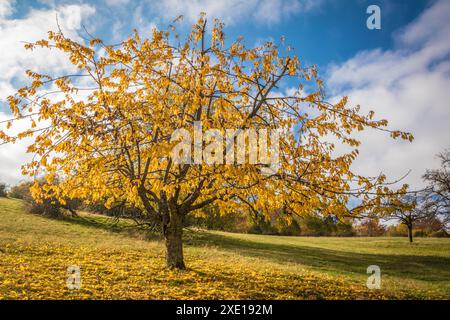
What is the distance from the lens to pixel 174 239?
39.9 feet

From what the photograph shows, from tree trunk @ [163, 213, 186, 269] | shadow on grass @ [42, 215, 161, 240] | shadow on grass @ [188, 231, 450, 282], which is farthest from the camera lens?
shadow on grass @ [42, 215, 161, 240]

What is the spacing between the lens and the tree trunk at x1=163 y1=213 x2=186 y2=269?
12.1 metres

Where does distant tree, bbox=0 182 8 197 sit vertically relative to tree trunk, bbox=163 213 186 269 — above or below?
above

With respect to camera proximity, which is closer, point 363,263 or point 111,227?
point 363,263

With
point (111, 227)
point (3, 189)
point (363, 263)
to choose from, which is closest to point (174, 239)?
point (363, 263)

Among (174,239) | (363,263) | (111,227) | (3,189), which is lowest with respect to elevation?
(363,263)

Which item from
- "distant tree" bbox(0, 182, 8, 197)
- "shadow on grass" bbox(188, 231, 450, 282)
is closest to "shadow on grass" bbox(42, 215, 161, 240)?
"shadow on grass" bbox(188, 231, 450, 282)

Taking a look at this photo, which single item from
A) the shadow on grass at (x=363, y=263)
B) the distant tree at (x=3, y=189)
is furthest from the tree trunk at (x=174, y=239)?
the distant tree at (x=3, y=189)

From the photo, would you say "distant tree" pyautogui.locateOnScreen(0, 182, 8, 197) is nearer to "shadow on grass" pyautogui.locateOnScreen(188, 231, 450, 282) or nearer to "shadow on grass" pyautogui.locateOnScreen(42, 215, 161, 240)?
"shadow on grass" pyautogui.locateOnScreen(42, 215, 161, 240)

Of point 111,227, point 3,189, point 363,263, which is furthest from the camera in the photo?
point 3,189

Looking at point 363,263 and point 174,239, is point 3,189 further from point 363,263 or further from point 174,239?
point 363,263

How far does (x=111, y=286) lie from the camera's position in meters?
9.22

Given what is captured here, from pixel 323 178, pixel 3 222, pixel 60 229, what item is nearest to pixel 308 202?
pixel 323 178
